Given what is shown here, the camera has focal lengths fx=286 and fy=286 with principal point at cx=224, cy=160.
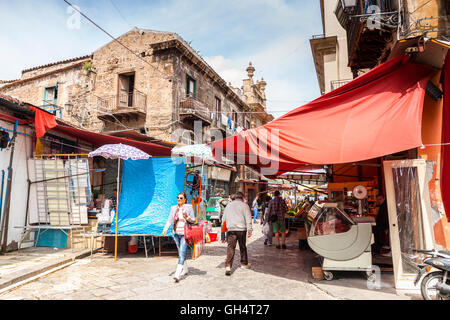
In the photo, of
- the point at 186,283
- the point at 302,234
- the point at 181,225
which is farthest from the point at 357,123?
the point at 302,234

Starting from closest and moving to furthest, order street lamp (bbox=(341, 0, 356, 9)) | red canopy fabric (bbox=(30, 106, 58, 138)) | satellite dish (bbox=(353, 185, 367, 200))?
red canopy fabric (bbox=(30, 106, 58, 138)) < satellite dish (bbox=(353, 185, 367, 200)) < street lamp (bbox=(341, 0, 356, 9))

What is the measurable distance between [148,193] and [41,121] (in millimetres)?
3240

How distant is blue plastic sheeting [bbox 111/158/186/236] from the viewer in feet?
24.0

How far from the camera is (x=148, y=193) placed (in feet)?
24.8

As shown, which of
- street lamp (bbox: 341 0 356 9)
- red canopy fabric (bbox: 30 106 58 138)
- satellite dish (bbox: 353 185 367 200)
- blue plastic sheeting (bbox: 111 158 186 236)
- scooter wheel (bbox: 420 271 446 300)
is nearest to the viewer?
scooter wheel (bbox: 420 271 446 300)

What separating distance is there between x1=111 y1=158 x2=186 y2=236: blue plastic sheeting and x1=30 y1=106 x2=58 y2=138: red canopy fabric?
213 cm

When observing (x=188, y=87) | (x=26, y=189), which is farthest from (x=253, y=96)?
(x=26, y=189)

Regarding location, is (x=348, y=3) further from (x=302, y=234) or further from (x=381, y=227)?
(x=302, y=234)

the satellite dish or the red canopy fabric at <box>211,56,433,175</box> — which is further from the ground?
the red canopy fabric at <box>211,56,433,175</box>

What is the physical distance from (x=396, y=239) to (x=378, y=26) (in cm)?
618

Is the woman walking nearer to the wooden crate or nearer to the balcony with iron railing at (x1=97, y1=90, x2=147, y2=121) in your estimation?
the wooden crate

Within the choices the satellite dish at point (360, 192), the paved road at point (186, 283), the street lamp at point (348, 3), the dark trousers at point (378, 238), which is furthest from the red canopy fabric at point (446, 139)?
the street lamp at point (348, 3)


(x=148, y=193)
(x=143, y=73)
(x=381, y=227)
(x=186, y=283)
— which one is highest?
(x=143, y=73)

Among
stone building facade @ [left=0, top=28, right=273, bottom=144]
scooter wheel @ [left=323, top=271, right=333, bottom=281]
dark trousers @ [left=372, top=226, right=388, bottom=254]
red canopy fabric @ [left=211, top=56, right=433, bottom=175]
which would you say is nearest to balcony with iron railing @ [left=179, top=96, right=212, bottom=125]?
stone building facade @ [left=0, top=28, right=273, bottom=144]
